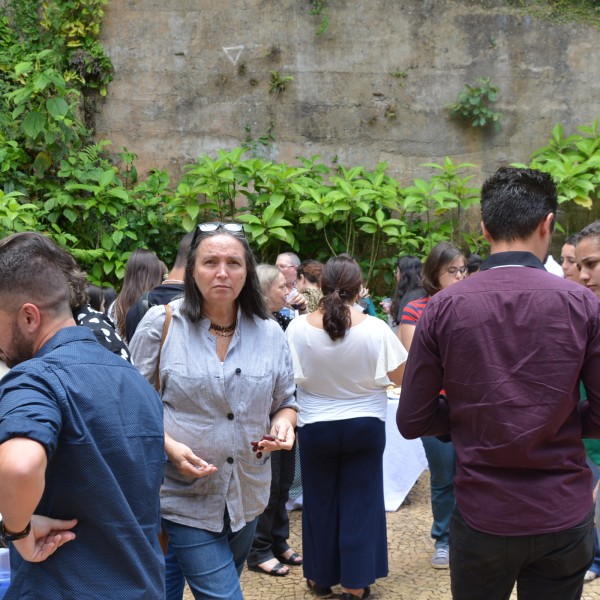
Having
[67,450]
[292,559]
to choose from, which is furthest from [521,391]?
[292,559]

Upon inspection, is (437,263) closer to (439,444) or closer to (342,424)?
(439,444)

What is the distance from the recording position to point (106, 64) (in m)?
9.22

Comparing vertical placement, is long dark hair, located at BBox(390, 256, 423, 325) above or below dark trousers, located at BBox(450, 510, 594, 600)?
above

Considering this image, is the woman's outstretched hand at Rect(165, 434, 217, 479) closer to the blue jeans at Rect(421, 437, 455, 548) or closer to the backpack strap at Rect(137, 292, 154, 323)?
the backpack strap at Rect(137, 292, 154, 323)

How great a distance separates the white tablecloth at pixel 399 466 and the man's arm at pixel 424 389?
3.22 metres

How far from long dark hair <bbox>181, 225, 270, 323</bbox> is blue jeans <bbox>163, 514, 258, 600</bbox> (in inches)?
31.9

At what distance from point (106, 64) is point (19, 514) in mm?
8253

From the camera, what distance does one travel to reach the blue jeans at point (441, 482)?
4930mm

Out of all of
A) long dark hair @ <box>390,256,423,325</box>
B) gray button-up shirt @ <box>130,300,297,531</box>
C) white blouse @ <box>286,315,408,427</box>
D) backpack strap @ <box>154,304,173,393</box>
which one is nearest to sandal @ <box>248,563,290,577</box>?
white blouse @ <box>286,315,408,427</box>

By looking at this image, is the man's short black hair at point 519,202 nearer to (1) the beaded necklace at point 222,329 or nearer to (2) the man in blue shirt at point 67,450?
(1) the beaded necklace at point 222,329

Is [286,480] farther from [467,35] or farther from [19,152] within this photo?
[467,35]

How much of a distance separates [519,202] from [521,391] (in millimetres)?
637

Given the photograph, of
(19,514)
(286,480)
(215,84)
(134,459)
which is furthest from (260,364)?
(215,84)

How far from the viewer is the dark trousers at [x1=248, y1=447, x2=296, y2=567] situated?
494 cm
